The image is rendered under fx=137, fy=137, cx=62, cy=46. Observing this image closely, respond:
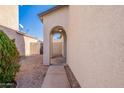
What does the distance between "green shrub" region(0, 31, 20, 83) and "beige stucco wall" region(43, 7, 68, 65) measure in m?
5.51

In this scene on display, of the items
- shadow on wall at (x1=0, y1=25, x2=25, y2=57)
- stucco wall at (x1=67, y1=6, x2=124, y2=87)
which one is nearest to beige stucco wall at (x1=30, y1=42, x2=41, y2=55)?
shadow on wall at (x1=0, y1=25, x2=25, y2=57)

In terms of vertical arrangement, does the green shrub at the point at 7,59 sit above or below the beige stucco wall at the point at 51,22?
below

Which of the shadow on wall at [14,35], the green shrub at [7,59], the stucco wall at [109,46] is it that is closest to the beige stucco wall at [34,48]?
the shadow on wall at [14,35]

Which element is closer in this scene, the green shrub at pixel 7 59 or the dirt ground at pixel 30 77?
the green shrub at pixel 7 59

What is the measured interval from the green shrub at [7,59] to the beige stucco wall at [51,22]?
18.1 feet

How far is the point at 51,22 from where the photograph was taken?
10828mm

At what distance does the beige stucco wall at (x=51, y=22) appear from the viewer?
34.7 ft

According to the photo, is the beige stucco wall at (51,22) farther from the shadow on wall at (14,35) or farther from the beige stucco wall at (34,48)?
the beige stucco wall at (34,48)

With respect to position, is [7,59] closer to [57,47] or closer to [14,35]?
[14,35]

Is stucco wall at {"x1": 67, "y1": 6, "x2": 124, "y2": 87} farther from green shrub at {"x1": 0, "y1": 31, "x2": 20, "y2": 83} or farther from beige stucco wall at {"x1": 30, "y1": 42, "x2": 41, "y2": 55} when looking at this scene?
beige stucco wall at {"x1": 30, "y1": 42, "x2": 41, "y2": 55}

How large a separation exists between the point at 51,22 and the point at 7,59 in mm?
6348

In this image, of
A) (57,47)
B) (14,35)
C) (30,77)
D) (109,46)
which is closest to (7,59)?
(30,77)

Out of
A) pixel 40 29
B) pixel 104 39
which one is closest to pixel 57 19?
pixel 40 29

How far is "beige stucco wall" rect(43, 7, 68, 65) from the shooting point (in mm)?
10562
